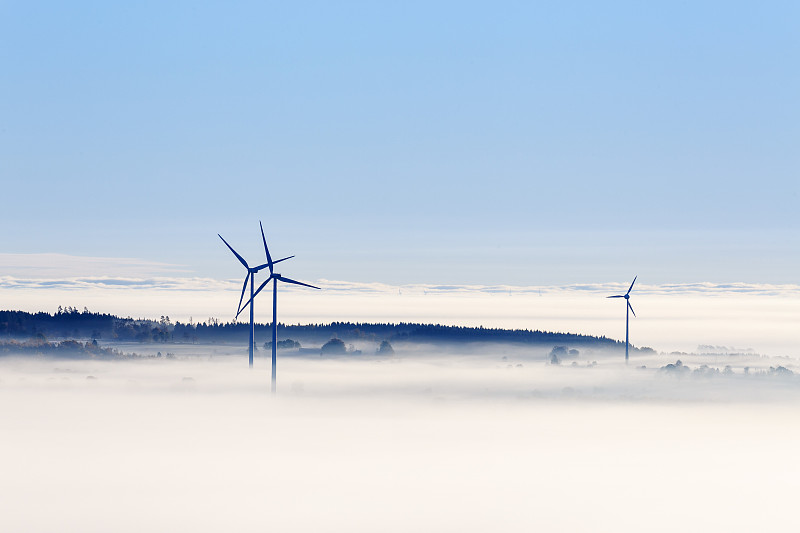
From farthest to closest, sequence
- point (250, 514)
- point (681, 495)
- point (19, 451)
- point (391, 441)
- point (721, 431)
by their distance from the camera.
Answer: point (721, 431) → point (391, 441) → point (19, 451) → point (681, 495) → point (250, 514)

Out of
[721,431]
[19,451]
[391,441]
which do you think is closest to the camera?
[19,451]

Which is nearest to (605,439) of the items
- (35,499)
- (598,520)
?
(598,520)

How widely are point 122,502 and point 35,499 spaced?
8.08 meters

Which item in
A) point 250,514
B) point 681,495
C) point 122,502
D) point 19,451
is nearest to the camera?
point 122,502

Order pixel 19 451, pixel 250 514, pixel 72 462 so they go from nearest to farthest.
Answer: pixel 250 514
pixel 72 462
pixel 19 451

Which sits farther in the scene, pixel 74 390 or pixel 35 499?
pixel 74 390

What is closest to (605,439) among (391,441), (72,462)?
(391,441)

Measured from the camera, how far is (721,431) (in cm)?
18438

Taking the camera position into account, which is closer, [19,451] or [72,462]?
[72,462]

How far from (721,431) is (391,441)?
2489 inches

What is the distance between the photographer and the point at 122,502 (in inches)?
2714

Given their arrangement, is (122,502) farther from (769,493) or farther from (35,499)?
(769,493)

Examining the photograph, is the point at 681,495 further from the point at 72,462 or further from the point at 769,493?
the point at 72,462

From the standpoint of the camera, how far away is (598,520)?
7019 centimetres
